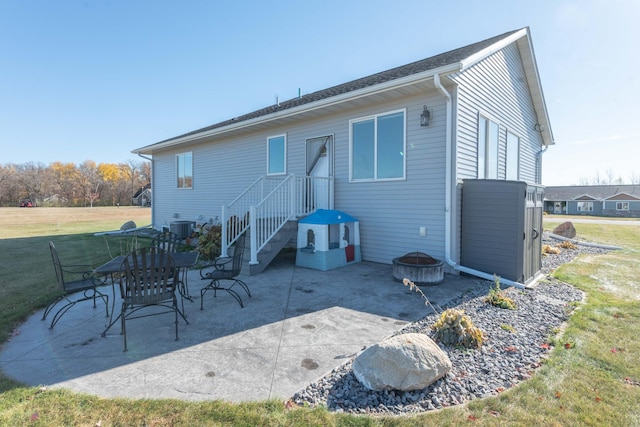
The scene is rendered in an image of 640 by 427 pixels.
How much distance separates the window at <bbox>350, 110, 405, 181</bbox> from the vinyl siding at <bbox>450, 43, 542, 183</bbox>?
1.19m

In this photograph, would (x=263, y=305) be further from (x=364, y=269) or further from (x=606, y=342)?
(x=606, y=342)

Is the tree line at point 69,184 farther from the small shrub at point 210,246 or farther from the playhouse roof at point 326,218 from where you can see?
the playhouse roof at point 326,218

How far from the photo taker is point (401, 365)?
7.50ft

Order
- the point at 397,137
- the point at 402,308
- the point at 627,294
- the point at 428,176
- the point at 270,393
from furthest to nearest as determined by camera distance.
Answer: the point at 397,137
the point at 428,176
the point at 627,294
the point at 402,308
the point at 270,393

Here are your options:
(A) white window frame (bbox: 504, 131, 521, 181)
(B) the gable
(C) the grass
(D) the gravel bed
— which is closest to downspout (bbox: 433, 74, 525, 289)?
(B) the gable

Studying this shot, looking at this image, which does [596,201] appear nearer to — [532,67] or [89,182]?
[532,67]

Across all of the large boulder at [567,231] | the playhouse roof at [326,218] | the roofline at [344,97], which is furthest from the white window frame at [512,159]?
the playhouse roof at [326,218]

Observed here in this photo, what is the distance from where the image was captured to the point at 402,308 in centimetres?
415

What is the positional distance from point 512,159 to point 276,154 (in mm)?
6978

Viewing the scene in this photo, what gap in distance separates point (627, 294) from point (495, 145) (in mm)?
4359

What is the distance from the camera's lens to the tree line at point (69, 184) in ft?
132

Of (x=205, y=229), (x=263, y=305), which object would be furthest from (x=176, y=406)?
(x=205, y=229)

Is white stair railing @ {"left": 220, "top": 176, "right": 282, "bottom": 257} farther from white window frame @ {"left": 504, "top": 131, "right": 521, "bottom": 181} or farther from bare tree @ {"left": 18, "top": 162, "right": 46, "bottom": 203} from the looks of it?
bare tree @ {"left": 18, "top": 162, "right": 46, "bottom": 203}

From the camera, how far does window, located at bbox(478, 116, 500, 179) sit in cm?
716
